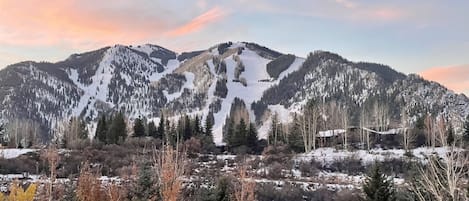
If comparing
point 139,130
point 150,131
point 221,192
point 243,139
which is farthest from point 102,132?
point 221,192

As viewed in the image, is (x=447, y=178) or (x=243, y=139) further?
(x=243, y=139)

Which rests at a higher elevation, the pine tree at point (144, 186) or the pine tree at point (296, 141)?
the pine tree at point (296, 141)

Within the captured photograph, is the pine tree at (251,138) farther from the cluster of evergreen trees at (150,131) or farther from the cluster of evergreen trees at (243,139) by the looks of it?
the cluster of evergreen trees at (150,131)

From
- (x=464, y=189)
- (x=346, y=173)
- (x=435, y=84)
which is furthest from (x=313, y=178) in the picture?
(x=435, y=84)

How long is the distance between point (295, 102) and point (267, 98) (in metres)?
15.6

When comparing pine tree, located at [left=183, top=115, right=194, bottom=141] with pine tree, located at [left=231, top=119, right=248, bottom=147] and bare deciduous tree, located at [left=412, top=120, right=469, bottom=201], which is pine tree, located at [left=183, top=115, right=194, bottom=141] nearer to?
pine tree, located at [left=231, top=119, right=248, bottom=147]

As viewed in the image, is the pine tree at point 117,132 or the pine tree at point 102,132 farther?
the pine tree at point 102,132

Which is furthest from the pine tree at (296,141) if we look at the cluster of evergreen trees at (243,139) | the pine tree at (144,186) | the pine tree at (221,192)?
the pine tree at (144,186)

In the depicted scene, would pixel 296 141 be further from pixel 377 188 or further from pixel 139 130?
pixel 377 188

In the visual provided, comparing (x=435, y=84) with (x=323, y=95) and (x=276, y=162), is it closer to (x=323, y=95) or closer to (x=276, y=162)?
(x=323, y=95)

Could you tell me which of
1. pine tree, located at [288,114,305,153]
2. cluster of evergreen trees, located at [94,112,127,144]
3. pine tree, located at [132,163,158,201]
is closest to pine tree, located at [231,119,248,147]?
pine tree, located at [288,114,305,153]

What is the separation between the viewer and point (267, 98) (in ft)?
639

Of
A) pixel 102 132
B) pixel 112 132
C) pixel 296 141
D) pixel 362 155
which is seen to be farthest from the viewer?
pixel 102 132

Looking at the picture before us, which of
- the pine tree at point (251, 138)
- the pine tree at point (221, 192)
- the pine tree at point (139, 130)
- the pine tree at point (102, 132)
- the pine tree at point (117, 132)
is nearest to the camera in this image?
the pine tree at point (221, 192)
